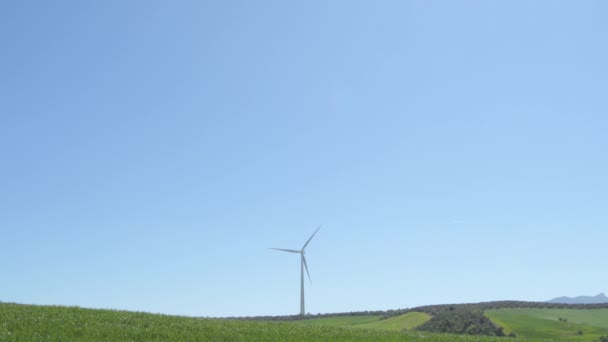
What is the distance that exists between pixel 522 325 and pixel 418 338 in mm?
37393

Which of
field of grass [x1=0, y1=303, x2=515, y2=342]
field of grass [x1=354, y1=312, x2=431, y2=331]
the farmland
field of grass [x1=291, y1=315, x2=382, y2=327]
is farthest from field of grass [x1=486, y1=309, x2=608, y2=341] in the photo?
field of grass [x1=0, y1=303, x2=515, y2=342]

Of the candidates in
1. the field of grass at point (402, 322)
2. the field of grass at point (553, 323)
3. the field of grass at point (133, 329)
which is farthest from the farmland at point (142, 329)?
the field of grass at point (402, 322)

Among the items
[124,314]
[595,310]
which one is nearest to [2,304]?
[124,314]

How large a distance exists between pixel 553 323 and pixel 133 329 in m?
50.5

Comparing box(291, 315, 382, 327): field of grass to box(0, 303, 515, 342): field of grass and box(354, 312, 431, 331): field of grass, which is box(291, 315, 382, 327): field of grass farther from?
box(0, 303, 515, 342): field of grass

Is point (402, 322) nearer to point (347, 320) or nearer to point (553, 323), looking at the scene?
point (347, 320)

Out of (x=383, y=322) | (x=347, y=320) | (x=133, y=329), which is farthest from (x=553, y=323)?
(x=133, y=329)

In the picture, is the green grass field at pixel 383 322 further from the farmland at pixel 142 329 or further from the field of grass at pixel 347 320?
the farmland at pixel 142 329

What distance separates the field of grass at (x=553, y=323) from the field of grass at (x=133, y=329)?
93.2 ft

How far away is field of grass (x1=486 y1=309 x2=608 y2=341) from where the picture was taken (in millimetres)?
54188

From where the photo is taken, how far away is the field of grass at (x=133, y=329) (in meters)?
22.1

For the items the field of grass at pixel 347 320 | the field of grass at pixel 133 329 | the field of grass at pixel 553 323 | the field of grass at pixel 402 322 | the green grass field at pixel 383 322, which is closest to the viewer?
the field of grass at pixel 133 329

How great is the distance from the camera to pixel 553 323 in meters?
62.5

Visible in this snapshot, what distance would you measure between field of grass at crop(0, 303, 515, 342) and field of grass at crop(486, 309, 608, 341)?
28.4 m
